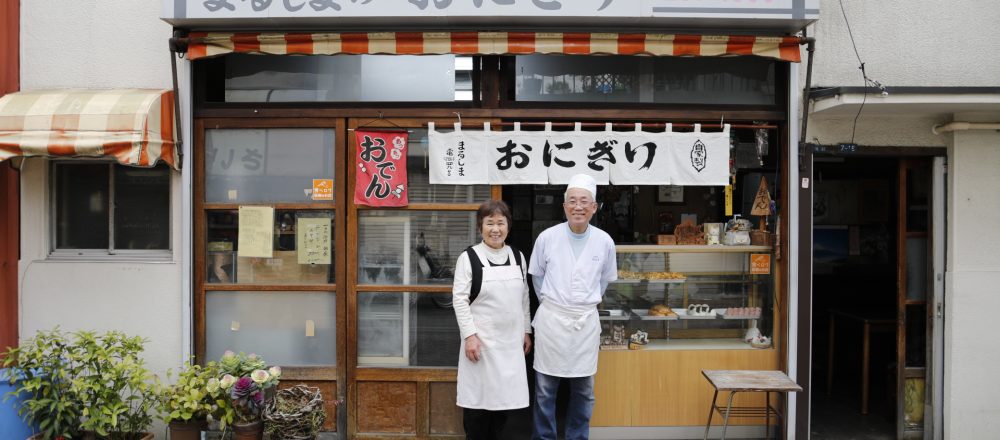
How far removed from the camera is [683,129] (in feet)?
20.3

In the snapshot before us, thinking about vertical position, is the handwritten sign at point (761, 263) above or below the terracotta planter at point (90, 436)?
above

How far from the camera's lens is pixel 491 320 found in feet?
16.6

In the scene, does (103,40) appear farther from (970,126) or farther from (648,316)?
(970,126)

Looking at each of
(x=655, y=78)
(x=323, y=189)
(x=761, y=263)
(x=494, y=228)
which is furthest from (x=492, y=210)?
(x=761, y=263)

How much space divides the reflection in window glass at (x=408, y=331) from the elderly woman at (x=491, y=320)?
80 cm

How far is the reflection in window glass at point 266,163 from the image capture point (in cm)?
586

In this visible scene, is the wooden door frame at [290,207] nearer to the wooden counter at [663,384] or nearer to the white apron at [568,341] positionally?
the white apron at [568,341]

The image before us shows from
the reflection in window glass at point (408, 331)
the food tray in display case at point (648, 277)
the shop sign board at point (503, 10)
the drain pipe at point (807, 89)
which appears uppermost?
the shop sign board at point (503, 10)

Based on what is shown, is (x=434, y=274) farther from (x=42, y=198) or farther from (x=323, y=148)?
(x=42, y=198)

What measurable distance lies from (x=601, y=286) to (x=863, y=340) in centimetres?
374

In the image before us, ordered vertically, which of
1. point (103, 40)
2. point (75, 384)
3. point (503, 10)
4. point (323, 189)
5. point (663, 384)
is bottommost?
point (663, 384)

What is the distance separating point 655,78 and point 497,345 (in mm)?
2899

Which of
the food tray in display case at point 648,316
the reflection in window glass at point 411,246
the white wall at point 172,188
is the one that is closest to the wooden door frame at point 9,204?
the white wall at point 172,188

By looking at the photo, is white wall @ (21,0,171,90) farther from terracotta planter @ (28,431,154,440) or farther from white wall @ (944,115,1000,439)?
white wall @ (944,115,1000,439)
